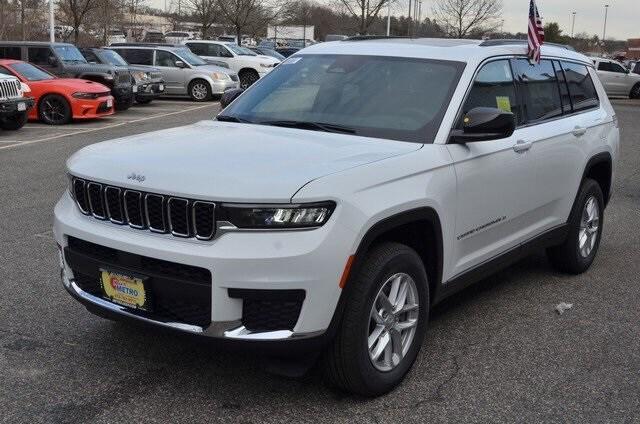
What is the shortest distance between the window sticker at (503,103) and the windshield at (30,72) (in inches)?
549

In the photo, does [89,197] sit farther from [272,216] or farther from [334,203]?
[334,203]

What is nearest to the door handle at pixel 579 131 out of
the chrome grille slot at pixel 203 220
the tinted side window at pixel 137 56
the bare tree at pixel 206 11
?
the chrome grille slot at pixel 203 220

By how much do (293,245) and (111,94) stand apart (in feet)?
55.2

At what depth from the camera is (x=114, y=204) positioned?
11.9 ft

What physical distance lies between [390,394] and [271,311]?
36.2 inches

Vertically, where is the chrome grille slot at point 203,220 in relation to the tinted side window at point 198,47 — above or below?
below

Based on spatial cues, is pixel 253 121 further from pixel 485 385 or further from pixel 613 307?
pixel 613 307

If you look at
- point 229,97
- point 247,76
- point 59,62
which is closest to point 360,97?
point 229,97

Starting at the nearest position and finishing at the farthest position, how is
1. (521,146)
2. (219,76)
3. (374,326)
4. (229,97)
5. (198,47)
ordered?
1. (374,326)
2. (521,146)
3. (229,97)
4. (219,76)
5. (198,47)

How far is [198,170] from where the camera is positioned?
3.42m

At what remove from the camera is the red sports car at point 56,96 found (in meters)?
16.5

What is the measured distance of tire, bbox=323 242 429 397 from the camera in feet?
11.3

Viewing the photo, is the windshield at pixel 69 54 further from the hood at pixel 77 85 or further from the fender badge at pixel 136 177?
the fender badge at pixel 136 177

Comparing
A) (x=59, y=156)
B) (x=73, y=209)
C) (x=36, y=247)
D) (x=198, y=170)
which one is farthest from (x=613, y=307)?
(x=59, y=156)
